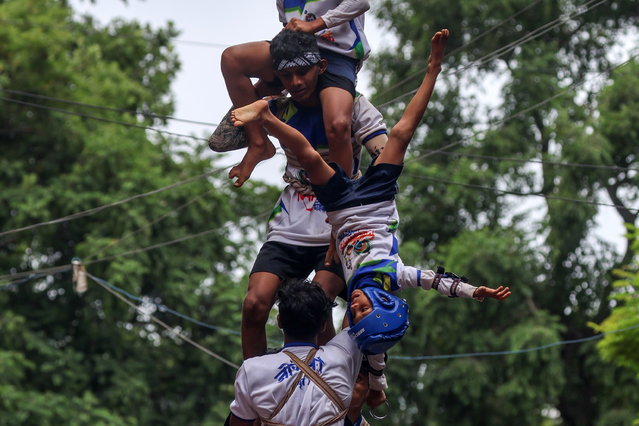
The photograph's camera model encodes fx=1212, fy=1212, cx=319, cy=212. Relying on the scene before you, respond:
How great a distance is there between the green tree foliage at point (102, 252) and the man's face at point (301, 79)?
10058mm

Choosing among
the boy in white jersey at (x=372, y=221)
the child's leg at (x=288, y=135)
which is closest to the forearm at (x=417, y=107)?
the boy in white jersey at (x=372, y=221)

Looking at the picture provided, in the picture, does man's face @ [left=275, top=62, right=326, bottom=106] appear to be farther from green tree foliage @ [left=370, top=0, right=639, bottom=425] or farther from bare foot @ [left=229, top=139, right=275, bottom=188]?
green tree foliage @ [left=370, top=0, right=639, bottom=425]

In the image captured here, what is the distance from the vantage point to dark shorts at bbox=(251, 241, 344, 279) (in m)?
5.30

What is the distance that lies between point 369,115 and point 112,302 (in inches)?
418

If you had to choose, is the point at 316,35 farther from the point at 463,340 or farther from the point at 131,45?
the point at 131,45

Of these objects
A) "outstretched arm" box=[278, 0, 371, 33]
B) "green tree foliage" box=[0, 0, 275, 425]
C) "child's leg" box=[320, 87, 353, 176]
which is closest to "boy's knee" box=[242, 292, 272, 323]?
"child's leg" box=[320, 87, 353, 176]

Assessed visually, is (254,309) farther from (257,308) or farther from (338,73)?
(338,73)

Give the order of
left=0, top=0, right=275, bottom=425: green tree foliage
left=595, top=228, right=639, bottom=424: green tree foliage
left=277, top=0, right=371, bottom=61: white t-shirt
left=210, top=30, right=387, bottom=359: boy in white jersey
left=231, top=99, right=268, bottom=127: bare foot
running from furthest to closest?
left=0, top=0, right=275, bottom=425: green tree foliage
left=595, top=228, right=639, bottom=424: green tree foliage
left=277, top=0, right=371, bottom=61: white t-shirt
left=210, top=30, right=387, bottom=359: boy in white jersey
left=231, top=99, right=268, bottom=127: bare foot

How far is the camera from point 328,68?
18.0 feet

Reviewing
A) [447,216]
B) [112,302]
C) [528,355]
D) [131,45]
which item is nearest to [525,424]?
[528,355]

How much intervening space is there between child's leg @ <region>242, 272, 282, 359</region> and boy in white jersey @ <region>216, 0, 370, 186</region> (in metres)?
0.48

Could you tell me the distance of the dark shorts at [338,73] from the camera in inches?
214

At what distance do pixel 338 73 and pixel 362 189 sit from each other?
80cm

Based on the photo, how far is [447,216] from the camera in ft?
59.6
